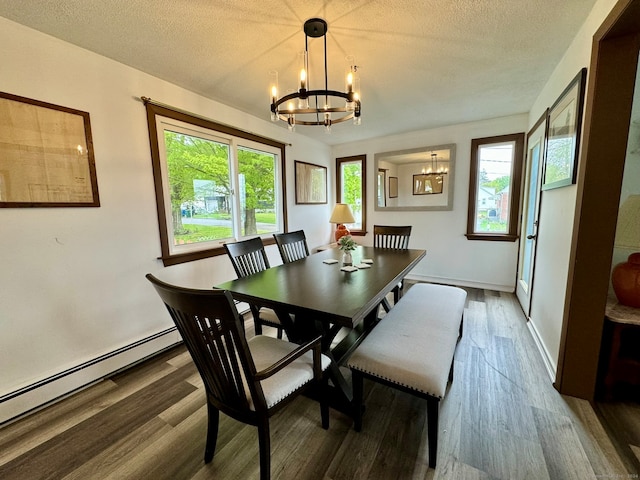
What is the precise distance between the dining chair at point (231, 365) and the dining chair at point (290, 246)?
131 cm

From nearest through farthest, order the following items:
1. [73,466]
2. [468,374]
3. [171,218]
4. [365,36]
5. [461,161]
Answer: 1. [73,466]
2. [365,36]
3. [468,374]
4. [171,218]
5. [461,161]

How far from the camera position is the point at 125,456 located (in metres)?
1.40

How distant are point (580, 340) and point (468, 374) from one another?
0.72 metres

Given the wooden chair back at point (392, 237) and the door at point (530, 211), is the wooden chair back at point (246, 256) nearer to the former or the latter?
the wooden chair back at point (392, 237)

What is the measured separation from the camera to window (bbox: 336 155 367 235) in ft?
15.2

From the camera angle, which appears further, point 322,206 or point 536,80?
point 322,206

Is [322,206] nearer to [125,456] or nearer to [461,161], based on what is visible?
[461,161]

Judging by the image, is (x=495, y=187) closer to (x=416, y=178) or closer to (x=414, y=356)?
(x=416, y=178)

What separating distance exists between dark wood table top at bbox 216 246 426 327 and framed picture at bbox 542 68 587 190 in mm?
1197

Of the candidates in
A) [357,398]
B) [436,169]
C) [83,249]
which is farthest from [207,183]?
[436,169]

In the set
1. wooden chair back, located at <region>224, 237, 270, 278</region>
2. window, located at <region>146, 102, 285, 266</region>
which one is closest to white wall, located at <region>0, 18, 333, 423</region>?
window, located at <region>146, 102, 285, 266</region>

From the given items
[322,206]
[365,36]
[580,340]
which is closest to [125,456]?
[580,340]

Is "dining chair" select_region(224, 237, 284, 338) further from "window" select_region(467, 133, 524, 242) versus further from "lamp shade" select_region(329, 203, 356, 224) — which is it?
"window" select_region(467, 133, 524, 242)

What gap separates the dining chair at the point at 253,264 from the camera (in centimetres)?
207
